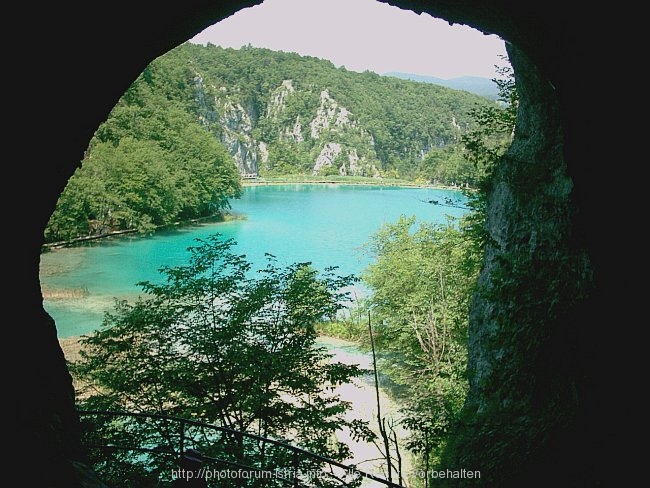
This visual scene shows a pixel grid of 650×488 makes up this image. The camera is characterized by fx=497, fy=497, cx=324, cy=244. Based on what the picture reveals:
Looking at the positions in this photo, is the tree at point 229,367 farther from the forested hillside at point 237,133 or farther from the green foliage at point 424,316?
the forested hillside at point 237,133

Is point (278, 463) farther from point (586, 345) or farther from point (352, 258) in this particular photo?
point (352, 258)

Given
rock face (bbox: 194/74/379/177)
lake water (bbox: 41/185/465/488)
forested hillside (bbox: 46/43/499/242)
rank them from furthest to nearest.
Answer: rock face (bbox: 194/74/379/177)
forested hillside (bbox: 46/43/499/242)
lake water (bbox: 41/185/465/488)

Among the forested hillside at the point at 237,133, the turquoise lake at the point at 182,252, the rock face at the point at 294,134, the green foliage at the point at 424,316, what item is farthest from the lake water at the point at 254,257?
the rock face at the point at 294,134

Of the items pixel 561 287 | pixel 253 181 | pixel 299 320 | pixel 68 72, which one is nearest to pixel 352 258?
pixel 299 320

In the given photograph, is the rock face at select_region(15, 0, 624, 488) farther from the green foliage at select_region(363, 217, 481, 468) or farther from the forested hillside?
the forested hillside

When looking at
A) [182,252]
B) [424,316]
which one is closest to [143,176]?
[182,252]

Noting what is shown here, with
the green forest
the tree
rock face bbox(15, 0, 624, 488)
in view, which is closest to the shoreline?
the green forest

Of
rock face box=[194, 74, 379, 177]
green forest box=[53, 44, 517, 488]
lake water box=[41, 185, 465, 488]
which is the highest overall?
rock face box=[194, 74, 379, 177]
